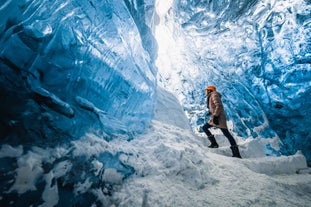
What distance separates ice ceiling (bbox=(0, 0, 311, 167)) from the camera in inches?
53.0

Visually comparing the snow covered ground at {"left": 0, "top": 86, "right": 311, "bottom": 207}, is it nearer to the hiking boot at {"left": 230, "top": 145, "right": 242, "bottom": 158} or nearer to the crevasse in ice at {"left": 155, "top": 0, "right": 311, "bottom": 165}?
the hiking boot at {"left": 230, "top": 145, "right": 242, "bottom": 158}

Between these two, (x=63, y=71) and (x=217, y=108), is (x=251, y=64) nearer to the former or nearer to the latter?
(x=217, y=108)

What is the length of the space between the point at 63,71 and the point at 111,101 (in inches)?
27.5

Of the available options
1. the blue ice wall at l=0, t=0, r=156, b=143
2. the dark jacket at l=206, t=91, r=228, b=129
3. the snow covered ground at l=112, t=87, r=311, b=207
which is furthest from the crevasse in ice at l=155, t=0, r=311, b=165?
the blue ice wall at l=0, t=0, r=156, b=143

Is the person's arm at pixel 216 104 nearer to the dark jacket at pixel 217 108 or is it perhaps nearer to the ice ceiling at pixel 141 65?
the dark jacket at pixel 217 108

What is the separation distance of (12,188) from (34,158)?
0.68 ft

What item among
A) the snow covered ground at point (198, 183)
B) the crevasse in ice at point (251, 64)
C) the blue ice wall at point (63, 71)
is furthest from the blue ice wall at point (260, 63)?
the blue ice wall at point (63, 71)

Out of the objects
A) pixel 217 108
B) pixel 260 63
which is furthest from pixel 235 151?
pixel 260 63

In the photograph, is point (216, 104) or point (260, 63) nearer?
point (216, 104)

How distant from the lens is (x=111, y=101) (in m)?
2.21

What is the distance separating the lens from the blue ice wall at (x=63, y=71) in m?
1.28

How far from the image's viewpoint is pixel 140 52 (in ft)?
10.9

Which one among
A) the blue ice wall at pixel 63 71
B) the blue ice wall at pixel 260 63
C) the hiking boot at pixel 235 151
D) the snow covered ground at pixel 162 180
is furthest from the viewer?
the blue ice wall at pixel 260 63

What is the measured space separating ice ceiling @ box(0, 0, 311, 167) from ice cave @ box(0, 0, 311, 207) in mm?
10
